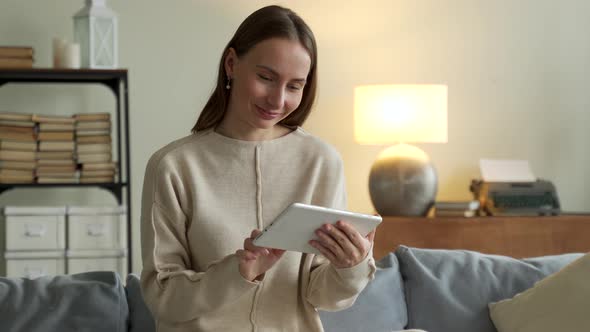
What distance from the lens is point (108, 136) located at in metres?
3.80

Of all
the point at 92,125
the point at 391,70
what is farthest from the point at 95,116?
the point at 391,70

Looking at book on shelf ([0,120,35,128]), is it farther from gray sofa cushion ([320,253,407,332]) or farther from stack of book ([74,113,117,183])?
gray sofa cushion ([320,253,407,332])

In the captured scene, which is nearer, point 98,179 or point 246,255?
point 246,255

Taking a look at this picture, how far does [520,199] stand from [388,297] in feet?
6.61

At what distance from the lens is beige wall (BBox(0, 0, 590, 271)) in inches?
162

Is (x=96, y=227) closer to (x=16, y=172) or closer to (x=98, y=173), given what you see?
(x=98, y=173)

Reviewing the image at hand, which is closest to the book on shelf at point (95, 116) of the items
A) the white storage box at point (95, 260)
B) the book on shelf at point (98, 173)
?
the book on shelf at point (98, 173)

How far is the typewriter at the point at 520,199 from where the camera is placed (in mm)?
4020

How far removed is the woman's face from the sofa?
561mm

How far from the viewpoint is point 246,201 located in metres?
1.76

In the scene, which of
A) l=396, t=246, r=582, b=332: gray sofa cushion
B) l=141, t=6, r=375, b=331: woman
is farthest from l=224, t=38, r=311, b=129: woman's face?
l=396, t=246, r=582, b=332: gray sofa cushion

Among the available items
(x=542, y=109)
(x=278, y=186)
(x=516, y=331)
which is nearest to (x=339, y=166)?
(x=278, y=186)

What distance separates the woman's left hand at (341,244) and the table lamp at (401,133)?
2.30m

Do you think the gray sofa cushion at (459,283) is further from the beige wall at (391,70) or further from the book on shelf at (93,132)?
the beige wall at (391,70)
